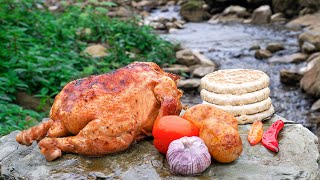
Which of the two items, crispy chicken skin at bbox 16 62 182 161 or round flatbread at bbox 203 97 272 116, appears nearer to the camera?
crispy chicken skin at bbox 16 62 182 161

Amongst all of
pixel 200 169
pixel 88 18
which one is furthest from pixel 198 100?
pixel 200 169

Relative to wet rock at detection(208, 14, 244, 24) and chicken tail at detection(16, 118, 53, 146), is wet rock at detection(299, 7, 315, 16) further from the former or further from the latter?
chicken tail at detection(16, 118, 53, 146)

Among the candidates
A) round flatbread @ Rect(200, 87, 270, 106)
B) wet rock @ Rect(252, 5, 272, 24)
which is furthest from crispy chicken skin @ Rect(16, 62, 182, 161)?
wet rock @ Rect(252, 5, 272, 24)

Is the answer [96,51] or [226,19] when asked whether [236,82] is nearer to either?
[96,51]

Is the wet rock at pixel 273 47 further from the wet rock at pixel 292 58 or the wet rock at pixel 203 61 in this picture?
the wet rock at pixel 203 61

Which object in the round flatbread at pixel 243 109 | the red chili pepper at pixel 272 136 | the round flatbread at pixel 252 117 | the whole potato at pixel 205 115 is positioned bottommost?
the round flatbread at pixel 252 117

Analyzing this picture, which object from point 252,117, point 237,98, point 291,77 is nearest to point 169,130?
point 237,98

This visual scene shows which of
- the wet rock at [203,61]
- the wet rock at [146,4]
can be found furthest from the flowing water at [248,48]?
the wet rock at [146,4]
